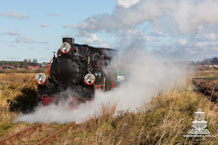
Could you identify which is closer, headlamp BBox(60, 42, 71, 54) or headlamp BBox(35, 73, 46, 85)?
headlamp BBox(60, 42, 71, 54)

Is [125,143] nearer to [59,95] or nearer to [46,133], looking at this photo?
[46,133]

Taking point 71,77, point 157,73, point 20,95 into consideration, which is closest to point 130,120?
point 71,77

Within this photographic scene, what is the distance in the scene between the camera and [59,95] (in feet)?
31.3

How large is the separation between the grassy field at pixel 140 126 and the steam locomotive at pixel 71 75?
4.91 feet

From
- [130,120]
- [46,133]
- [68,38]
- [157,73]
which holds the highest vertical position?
[68,38]

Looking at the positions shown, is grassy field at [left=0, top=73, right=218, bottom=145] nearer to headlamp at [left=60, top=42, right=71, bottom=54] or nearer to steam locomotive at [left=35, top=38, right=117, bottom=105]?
steam locomotive at [left=35, top=38, right=117, bottom=105]

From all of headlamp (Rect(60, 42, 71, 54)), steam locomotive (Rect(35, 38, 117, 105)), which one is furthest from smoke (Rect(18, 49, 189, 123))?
headlamp (Rect(60, 42, 71, 54))

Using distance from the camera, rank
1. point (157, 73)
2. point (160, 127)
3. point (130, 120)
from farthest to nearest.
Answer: point (157, 73) < point (130, 120) < point (160, 127)

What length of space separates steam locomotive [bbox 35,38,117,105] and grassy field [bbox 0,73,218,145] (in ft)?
4.91

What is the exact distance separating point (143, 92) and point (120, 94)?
2301 millimetres

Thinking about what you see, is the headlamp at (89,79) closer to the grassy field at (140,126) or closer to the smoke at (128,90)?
the smoke at (128,90)

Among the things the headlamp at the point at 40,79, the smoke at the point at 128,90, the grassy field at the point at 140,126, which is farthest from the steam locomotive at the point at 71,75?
Result: the grassy field at the point at 140,126

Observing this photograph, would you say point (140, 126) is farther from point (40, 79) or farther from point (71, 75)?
point (40, 79)

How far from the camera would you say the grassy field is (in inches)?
212
